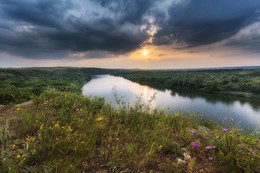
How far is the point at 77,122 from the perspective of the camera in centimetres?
370

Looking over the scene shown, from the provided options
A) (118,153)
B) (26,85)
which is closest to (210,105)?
(118,153)

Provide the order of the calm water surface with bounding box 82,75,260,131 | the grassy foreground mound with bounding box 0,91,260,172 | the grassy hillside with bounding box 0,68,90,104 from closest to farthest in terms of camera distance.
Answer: the grassy foreground mound with bounding box 0,91,260,172 → the grassy hillside with bounding box 0,68,90,104 → the calm water surface with bounding box 82,75,260,131

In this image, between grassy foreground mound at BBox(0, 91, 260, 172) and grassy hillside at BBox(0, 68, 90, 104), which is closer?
grassy foreground mound at BBox(0, 91, 260, 172)

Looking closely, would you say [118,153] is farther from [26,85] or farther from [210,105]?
[26,85]

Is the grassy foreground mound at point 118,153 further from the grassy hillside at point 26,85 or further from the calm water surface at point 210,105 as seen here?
the calm water surface at point 210,105

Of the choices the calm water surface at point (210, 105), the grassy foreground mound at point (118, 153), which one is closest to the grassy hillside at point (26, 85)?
the calm water surface at point (210, 105)

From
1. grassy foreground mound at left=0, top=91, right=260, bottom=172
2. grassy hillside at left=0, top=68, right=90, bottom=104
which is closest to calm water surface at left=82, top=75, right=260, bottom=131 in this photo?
grassy hillside at left=0, top=68, right=90, bottom=104

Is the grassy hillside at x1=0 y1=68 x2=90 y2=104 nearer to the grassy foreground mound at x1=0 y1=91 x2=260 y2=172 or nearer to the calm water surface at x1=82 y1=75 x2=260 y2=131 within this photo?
the calm water surface at x1=82 y1=75 x2=260 y2=131

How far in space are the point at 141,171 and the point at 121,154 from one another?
607 millimetres

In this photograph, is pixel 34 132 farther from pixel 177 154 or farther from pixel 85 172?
pixel 177 154

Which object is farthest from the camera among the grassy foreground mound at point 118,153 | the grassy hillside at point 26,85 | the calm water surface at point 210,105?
the calm water surface at point 210,105

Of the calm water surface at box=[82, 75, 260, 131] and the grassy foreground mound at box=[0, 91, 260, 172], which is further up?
the grassy foreground mound at box=[0, 91, 260, 172]

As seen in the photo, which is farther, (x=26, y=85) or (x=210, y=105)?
(x=26, y=85)

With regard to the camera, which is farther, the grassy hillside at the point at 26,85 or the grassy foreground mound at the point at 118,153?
the grassy hillside at the point at 26,85
